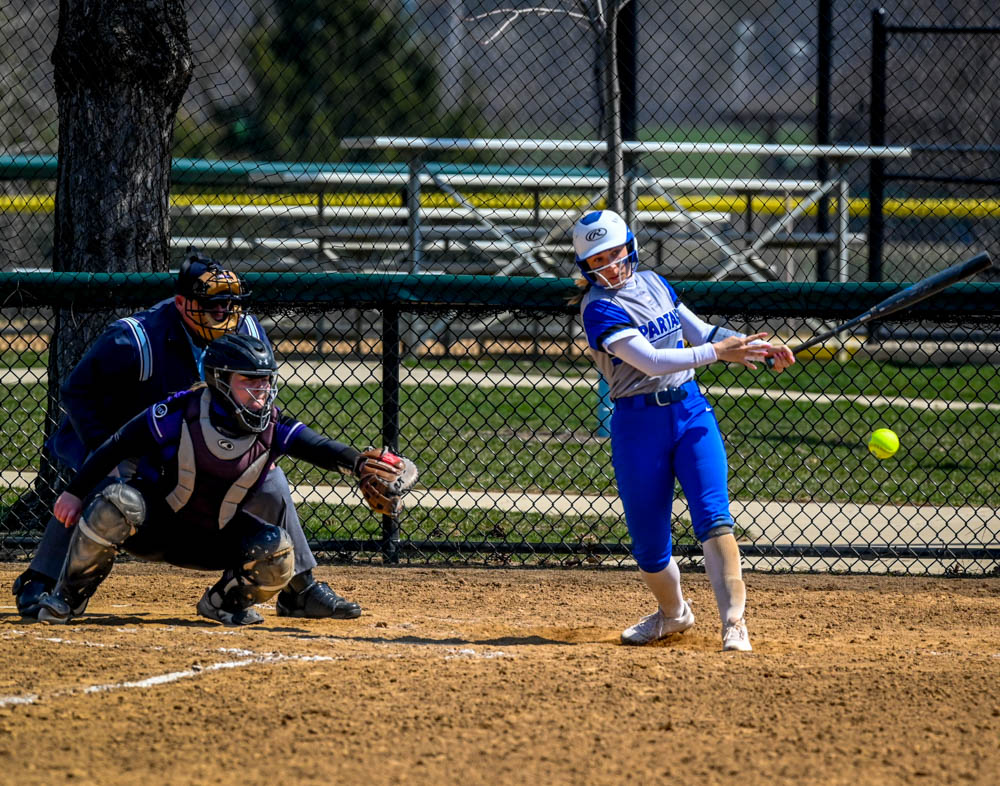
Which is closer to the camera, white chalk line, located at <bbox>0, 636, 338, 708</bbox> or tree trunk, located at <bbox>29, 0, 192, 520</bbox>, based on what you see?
white chalk line, located at <bbox>0, 636, 338, 708</bbox>

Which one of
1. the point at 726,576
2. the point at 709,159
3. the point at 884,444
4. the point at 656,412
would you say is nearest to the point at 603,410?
the point at 884,444

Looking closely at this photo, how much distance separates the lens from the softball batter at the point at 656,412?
4246 mm

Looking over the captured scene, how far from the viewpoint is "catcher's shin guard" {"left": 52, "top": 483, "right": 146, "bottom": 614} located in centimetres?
428

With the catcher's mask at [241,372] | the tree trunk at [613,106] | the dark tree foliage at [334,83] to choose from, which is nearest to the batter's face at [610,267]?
the catcher's mask at [241,372]

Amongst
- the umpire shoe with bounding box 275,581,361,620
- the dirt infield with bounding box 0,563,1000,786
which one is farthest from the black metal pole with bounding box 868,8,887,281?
the umpire shoe with bounding box 275,581,361,620

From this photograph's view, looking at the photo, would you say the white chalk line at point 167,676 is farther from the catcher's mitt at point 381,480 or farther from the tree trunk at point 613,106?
the tree trunk at point 613,106

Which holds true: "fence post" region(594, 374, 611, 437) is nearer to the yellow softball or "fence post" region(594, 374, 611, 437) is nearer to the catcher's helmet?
the yellow softball

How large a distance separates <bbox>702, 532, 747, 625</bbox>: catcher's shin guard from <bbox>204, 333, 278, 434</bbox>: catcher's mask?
1.62 metres

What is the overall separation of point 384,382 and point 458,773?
303 cm

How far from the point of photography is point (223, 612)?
4.58m

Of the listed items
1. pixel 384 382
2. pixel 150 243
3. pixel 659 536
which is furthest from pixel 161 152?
pixel 659 536

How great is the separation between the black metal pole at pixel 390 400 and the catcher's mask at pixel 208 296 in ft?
4.00

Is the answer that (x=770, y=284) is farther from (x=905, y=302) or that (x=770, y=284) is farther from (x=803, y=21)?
(x=803, y=21)

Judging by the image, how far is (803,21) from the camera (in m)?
22.5
